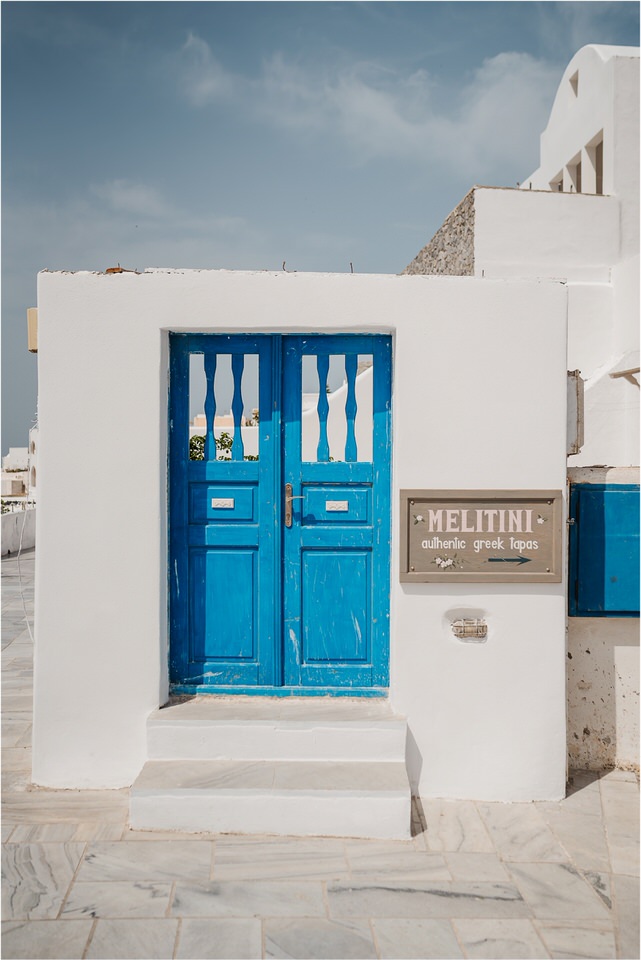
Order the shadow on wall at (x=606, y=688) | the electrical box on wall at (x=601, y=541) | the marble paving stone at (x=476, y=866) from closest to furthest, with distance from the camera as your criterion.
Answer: the marble paving stone at (x=476, y=866) → the electrical box on wall at (x=601, y=541) → the shadow on wall at (x=606, y=688)

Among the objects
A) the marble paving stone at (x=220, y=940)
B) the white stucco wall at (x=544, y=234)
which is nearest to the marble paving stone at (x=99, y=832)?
the marble paving stone at (x=220, y=940)

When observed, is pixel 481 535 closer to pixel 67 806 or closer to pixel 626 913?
pixel 626 913

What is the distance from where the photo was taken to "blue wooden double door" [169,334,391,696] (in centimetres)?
426

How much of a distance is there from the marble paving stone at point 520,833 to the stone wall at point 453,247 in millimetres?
10573

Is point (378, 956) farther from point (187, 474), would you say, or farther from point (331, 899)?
point (187, 474)


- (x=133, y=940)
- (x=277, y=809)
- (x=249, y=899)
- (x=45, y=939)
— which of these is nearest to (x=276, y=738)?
(x=277, y=809)

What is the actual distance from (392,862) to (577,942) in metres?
0.85

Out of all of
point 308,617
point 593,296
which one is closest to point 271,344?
point 308,617

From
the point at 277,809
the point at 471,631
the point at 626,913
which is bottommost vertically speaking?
the point at 626,913

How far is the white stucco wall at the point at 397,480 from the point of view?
13.3 ft

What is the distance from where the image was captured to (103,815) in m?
3.79

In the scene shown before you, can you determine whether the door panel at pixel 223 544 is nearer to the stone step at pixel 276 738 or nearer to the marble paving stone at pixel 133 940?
the stone step at pixel 276 738

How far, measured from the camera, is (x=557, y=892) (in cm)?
318

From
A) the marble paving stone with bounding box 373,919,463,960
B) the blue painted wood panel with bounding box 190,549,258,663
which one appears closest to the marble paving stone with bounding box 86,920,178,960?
the marble paving stone with bounding box 373,919,463,960
